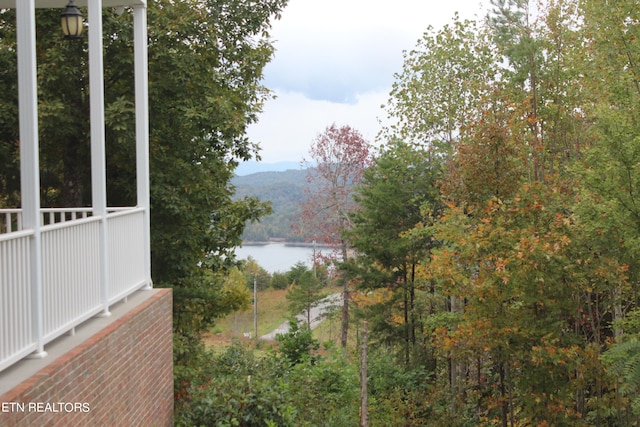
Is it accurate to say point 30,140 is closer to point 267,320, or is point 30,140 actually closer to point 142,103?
point 142,103

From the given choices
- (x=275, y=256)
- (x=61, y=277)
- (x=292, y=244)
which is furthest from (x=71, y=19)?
(x=275, y=256)

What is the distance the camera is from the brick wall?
3.93 metres

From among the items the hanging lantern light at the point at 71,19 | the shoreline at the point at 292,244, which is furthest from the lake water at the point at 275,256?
the hanging lantern light at the point at 71,19

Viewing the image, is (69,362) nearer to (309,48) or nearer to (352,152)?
(309,48)

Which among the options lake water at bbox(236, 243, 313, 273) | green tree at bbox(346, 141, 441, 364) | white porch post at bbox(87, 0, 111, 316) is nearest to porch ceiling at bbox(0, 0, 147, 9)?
white porch post at bbox(87, 0, 111, 316)

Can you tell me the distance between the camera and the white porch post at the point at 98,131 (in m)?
5.65

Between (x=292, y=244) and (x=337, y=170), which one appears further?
(x=292, y=244)

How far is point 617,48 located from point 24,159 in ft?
36.4

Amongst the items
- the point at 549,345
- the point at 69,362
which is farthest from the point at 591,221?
the point at 69,362

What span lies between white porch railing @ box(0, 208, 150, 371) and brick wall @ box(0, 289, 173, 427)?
8.9 inches

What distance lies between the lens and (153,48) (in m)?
11.1

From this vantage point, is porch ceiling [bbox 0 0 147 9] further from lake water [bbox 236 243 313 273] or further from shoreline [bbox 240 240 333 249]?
lake water [bbox 236 243 313 273]

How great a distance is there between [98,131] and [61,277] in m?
1.56

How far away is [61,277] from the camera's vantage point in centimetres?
477
